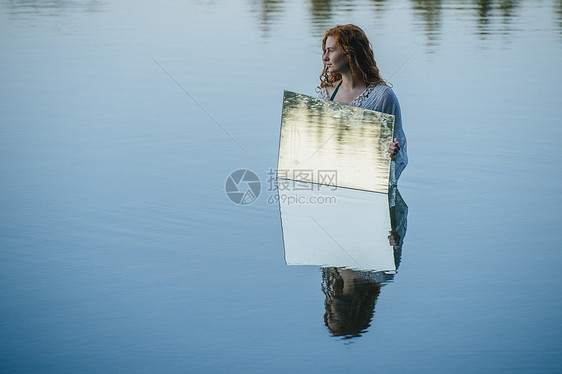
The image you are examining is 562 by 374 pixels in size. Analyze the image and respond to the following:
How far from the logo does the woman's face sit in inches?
30.5

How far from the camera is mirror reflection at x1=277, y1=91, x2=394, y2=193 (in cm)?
385

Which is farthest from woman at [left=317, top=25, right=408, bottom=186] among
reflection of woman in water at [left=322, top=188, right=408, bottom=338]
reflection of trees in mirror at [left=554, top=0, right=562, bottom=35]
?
reflection of trees in mirror at [left=554, top=0, right=562, bottom=35]

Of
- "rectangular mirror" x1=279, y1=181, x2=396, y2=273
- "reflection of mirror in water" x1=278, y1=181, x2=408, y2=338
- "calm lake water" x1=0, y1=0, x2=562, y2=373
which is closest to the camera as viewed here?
"calm lake water" x1=0, y1=0, x2=562, y2=373

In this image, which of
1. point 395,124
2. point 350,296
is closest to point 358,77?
point 395,124

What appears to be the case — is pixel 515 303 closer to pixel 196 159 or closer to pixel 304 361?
pixel 304 361

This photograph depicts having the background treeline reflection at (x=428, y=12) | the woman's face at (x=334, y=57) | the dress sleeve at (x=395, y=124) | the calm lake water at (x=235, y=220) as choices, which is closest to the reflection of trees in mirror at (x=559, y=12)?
the background treeline reflection at (x=428, y=12)

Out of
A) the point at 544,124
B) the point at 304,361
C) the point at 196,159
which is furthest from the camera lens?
the point at 544,124

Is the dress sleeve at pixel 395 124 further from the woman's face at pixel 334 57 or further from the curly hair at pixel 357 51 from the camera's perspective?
the woman's face at pixel 334 57

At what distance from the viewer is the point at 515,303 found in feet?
8.95

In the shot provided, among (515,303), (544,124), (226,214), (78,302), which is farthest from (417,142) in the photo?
(78,302)

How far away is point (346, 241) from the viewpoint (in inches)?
133

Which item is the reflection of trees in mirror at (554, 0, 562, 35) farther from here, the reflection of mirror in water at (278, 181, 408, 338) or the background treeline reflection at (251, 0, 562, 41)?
the reflection of mirror in water at (278, 181, 408, 338)

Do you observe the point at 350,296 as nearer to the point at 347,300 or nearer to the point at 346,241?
the point at 347,300

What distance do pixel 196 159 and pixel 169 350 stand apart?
2.46m
